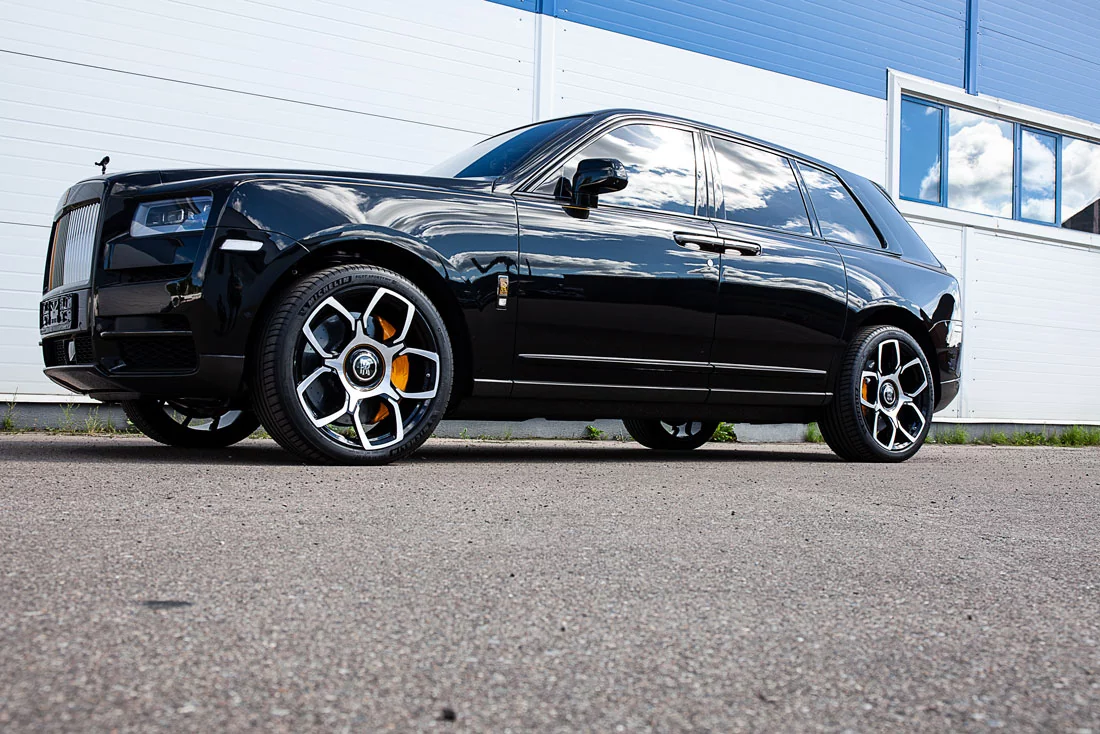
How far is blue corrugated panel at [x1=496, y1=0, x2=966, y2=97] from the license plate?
6.09 meters

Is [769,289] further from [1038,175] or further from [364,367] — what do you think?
[1038,175]

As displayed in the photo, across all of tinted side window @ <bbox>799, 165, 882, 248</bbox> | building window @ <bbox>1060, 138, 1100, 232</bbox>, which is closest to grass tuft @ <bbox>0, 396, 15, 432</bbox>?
tinted side window @ <bbox>799, 165, 882, 248</bbox>

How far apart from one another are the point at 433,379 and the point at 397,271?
19.3 inches

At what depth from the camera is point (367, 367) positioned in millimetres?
4145

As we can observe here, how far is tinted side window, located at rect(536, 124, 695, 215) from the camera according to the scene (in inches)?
193

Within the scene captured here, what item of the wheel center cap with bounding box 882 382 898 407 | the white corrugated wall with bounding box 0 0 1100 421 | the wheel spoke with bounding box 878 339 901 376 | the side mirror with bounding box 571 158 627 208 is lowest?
the wheel center cap with bounding box 882 382 898 407

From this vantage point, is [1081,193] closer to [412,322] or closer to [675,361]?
[675,361]

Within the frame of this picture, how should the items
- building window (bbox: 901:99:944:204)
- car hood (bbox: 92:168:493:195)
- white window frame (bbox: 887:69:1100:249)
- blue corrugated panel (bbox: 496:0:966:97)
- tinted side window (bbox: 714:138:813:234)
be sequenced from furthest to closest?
building window (bbox: 901:99:944:204) → white window frame (bbox: 887:69:1100:249) → blue corrugated panel (bbox: 496:0:966:97) → tinted side window (bbox: 714:138:813:234) → car hood (bbox: 92:168:493:195)

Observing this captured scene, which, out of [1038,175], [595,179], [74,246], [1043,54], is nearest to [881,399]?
[595,179]

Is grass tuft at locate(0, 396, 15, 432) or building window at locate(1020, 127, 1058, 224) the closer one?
grass tuft at locate(0, 396, 15, 432)

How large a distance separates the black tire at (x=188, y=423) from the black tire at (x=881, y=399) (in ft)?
10.2

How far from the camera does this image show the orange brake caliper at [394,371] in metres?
4.23

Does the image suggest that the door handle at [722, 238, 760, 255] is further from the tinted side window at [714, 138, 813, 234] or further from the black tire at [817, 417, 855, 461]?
the black tire at [817, 417, 855, 461]

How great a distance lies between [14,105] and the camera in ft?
23.5
